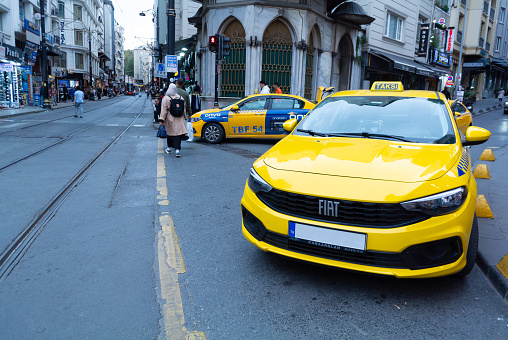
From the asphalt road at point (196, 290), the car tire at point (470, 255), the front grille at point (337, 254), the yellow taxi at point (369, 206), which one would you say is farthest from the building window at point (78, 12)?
the car tire at point (470, 255)

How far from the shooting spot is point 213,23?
19.2 meters

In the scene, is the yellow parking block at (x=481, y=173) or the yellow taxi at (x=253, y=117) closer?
the yellow parking block at (x=481, y=173)

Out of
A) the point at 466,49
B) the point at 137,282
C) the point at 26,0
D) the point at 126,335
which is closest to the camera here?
the point at 126,335

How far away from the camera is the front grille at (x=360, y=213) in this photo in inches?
114

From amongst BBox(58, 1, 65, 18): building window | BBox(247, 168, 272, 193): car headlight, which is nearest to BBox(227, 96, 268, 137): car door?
BBox(247, 168, 272, 193): car headlight

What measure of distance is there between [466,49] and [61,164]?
140 feet

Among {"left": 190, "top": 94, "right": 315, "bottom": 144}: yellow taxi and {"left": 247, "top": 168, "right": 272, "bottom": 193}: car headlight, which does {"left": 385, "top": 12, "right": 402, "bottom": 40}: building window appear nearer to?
{"left": 190, "top": 94, "right": 315, "bottom": 144}: yellow taxi

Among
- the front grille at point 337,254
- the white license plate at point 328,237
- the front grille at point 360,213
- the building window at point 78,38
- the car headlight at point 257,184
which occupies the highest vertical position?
the building window at point 78,38

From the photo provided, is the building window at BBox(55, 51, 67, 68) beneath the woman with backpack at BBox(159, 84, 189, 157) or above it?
above

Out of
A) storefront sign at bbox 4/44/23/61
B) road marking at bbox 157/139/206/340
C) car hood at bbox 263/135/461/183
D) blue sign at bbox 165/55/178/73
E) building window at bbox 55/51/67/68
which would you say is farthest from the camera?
building window at bbox 55/51/67/68

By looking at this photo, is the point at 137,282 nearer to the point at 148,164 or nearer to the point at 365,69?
the point at 148,164

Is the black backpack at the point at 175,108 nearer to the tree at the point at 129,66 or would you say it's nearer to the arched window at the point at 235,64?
the arched window at the point at 235,64

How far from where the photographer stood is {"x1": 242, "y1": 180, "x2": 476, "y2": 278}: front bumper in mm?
2881

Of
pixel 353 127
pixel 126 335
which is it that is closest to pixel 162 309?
pixel 126 335
